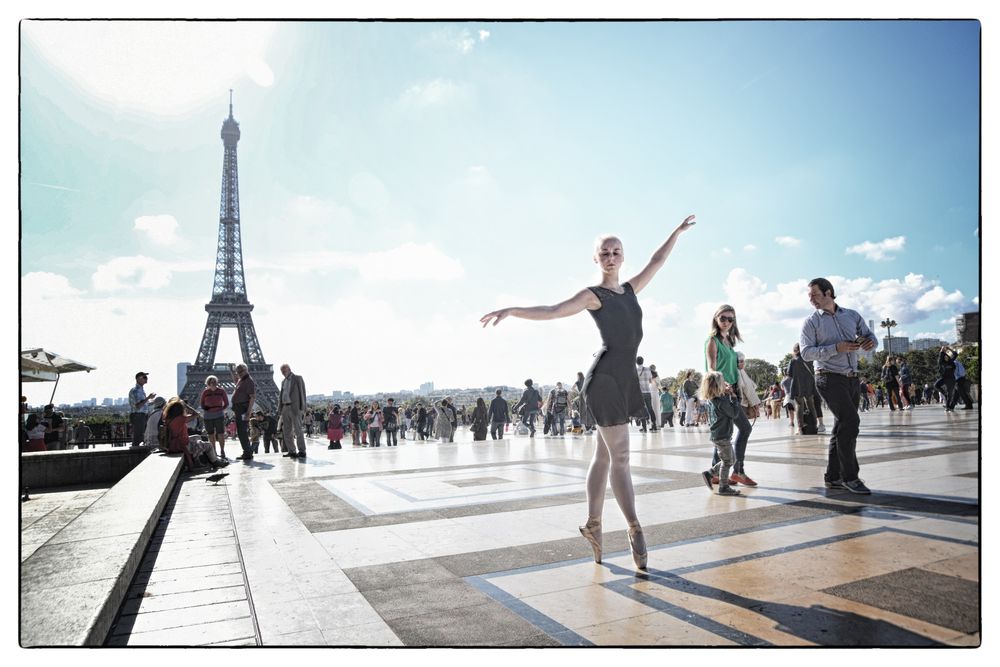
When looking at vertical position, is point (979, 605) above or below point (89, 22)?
below

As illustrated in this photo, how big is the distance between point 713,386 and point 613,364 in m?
2.42

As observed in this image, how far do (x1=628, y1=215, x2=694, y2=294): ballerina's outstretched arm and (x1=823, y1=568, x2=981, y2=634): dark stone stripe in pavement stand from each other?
1.58 metres

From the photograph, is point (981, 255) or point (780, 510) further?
point (780, 510)

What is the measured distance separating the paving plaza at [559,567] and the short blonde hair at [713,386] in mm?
770

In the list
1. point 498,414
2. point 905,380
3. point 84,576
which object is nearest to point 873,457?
point 84,576

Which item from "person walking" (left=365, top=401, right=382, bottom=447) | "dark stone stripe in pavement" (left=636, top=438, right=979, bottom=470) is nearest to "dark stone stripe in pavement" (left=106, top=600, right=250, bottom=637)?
"dark stone stripe in pavement" (left=636, top=438, right=979, bottom=470)

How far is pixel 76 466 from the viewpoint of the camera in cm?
857

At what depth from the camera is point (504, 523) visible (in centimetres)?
427

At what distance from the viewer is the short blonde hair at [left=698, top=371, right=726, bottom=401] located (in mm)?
5191

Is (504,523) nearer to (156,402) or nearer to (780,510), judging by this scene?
(780,510)
